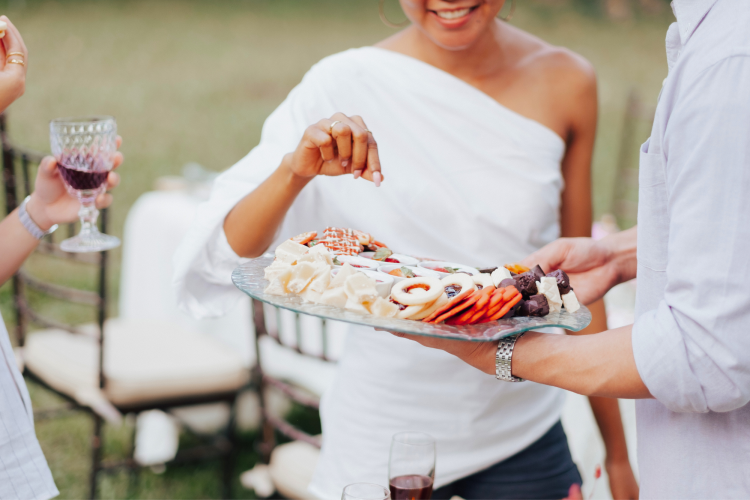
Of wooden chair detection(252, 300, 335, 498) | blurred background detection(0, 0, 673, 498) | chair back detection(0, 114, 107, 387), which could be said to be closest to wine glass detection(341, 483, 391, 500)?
wooden chair detection(252, 300, 335, 498)

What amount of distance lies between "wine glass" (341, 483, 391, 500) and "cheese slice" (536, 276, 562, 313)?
0.33 metres

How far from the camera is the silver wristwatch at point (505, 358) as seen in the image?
99 centimetres

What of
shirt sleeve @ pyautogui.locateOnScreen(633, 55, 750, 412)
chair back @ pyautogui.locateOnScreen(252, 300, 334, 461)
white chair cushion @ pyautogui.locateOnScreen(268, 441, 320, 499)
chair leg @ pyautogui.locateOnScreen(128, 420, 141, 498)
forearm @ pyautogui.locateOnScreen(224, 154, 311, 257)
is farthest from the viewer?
chair leg @ pyautogui.locateOnScreen(128, 420, 141, 498)

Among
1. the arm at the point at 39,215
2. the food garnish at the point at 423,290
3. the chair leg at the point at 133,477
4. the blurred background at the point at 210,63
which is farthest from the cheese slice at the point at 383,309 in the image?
the blurred background at the point at 210,63

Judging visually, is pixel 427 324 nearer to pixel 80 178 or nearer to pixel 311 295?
pixel 311 295

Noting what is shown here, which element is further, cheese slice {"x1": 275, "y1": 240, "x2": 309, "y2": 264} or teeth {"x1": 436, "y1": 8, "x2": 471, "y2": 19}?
teeth {"x1": 436, "y1": 8, "x2": 471, "y2": 19}

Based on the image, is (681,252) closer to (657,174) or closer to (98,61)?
(657,174)

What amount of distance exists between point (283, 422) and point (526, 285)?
1.59 metres

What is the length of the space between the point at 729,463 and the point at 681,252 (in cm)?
32

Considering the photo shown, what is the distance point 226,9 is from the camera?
1257 centimetres

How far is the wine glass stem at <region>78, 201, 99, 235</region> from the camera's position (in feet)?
4.54

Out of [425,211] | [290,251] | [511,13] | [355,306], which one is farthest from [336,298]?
[511,13]

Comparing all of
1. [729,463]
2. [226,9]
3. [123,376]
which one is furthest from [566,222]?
[226,9]

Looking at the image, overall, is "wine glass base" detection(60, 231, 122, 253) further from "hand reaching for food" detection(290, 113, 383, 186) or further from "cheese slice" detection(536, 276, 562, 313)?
"cheese slice" detection(536, 276, 562, 313)
